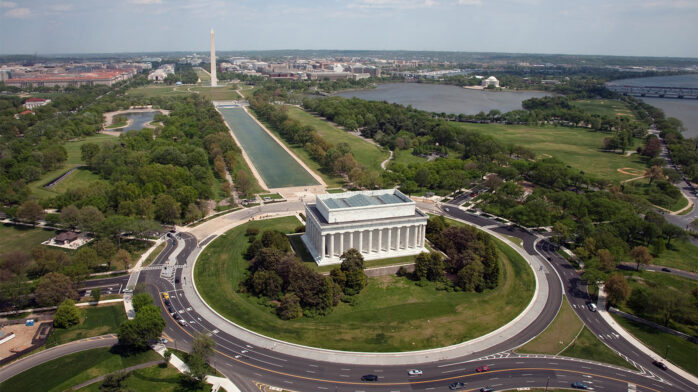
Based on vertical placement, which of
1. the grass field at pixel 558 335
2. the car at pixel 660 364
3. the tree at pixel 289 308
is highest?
the tree at pixel 289 308

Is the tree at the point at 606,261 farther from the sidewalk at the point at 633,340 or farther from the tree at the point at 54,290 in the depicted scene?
the tree at the point at 54,290

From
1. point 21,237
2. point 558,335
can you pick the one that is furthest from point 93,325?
point 558,335

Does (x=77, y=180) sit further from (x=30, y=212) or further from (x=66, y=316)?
(x=66, y=316)

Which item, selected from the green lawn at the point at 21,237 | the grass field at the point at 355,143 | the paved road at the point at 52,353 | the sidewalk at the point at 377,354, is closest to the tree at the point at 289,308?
the sidewalk at the point at 377,354

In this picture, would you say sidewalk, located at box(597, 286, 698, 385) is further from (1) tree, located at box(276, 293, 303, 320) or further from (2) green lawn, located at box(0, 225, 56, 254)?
(2) green lawn, located at box(0, 225, 56, 254)

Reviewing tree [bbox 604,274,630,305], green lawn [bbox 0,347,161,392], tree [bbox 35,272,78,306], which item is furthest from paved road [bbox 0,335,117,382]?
tree [bbox 604,274,630,305]

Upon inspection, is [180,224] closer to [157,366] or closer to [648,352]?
[157,366]
